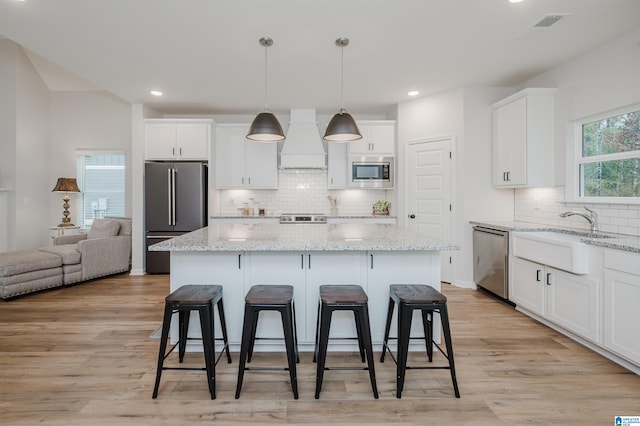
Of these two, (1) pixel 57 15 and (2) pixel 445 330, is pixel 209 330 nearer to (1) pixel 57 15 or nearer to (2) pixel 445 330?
(2) pixel 445 330

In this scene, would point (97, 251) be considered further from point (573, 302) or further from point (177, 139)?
point (573, 302)

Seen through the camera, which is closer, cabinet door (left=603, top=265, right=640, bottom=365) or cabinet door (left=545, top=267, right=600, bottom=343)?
cabinet door (left=603, top=265, right=640, bottom=365)

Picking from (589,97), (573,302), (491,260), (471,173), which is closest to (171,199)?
(471,173)

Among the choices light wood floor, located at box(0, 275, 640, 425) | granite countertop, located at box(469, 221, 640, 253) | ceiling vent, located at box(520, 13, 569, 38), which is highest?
ceiling vent, located at box(520, 13, 569, 38)

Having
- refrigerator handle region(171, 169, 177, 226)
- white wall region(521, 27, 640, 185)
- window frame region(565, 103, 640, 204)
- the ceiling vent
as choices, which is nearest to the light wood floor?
window frame region(565, 103, 640, 204)

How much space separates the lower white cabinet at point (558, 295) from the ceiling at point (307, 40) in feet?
7.12

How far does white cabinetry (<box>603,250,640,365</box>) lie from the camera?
226 centimetres

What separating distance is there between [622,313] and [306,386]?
2265mm

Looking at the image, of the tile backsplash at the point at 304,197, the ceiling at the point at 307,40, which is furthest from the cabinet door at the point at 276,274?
the tile backsplash at the point at 304,197

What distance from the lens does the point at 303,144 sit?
535 centimetres

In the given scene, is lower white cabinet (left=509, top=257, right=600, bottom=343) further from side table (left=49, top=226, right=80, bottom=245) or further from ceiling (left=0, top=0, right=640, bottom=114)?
side table (left=49, top=226, right=80, bottom=245)

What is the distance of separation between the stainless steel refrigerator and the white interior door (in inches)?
Answer: 127

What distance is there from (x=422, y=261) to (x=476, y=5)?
2.04 meters

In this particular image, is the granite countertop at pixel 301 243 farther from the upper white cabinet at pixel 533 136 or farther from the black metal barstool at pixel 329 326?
the upper white cabinet at pixel 533 136
